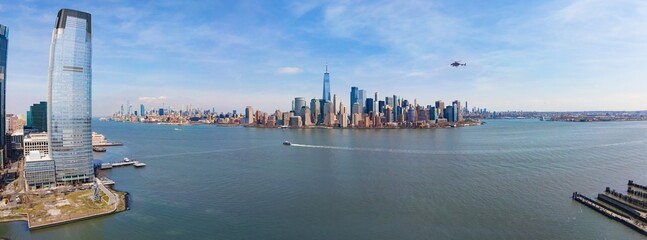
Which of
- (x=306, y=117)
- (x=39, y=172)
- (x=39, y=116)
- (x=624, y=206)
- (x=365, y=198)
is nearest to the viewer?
(x=624, y=206)

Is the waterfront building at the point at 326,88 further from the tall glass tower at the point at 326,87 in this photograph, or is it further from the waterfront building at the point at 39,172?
the waterfront building at the point at 39,172

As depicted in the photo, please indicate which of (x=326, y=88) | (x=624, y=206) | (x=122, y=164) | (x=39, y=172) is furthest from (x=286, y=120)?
(x=624, y=206)

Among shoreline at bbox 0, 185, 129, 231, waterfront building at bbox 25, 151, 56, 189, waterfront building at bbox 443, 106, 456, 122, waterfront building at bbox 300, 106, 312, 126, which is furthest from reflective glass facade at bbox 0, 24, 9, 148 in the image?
waterfront building at bbox 443, 106, 456, 122

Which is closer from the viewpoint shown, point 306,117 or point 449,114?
point 306,117

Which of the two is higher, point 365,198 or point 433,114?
point 433,114

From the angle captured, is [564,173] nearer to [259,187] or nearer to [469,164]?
[469,164]

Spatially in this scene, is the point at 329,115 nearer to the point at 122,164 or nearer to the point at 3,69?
the point at 122,164
